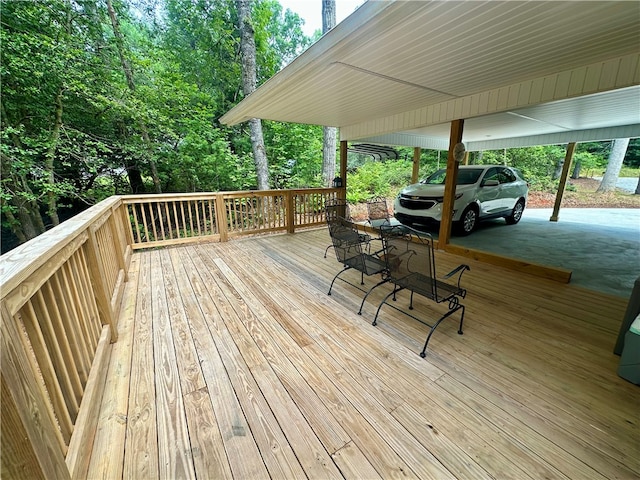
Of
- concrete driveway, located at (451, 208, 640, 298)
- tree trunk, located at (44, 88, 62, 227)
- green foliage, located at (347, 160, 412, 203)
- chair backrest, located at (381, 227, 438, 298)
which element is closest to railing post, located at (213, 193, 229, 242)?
chair backrest, located at (381, 227, 438, 298)

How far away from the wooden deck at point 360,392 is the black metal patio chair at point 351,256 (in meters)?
0.35


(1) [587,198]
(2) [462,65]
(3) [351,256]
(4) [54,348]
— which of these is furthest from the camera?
(1) [587,198]

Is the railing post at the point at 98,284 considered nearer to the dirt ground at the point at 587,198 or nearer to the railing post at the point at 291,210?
the railing post at the point at 291,210

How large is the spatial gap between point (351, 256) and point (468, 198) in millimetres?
3521

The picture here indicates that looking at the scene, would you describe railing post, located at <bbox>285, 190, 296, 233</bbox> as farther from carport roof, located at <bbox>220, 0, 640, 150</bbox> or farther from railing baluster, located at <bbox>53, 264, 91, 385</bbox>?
railing baluster, located at <bbox>53, 264, 91, 385</bbox>

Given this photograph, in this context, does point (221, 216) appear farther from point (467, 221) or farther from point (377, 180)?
point (377, 180)

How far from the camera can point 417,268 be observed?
2230 mm

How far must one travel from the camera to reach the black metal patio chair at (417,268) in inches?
81.6

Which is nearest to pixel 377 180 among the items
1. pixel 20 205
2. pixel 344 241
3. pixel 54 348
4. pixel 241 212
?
pixel 241 212

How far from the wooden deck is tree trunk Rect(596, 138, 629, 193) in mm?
14962

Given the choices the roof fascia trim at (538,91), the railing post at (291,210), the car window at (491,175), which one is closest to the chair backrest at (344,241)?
the railing post at (291,210)

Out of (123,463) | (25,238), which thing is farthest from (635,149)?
(25,238)

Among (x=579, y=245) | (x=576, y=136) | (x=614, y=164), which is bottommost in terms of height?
(x=579, y=245)

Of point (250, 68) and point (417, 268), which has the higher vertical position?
point (250, 68)
